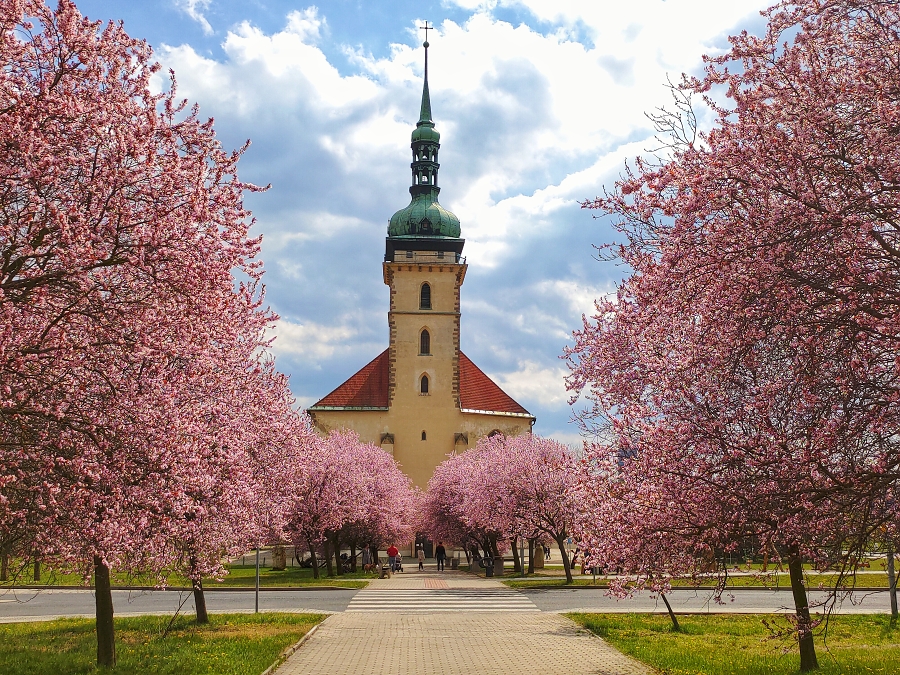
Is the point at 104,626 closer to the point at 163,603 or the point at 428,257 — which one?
the point at 163,603

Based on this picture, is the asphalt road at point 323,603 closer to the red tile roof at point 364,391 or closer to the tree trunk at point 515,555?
the tree trunk at point 515,555

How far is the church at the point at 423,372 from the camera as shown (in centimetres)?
6047

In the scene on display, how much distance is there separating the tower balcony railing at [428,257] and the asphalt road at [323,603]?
36.5 m

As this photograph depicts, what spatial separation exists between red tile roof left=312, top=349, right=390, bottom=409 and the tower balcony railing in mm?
7378

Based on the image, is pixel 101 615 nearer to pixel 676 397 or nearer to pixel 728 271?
pixel 676 397

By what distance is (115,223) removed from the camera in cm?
770

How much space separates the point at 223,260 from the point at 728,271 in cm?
491

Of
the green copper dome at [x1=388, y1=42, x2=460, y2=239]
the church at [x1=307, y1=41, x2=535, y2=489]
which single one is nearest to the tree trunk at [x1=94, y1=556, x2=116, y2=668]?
the church at [x1=307, y1=41, x2=535, y2=489]

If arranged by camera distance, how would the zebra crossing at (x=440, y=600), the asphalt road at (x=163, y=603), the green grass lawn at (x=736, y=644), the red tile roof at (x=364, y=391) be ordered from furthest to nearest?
the red tile roof at (x=364, y=391) < the asphalt road at (x=163, y=603) < the zebra crossing at (x=440, y=600) < the green grass lawn at (x=736, y=644)

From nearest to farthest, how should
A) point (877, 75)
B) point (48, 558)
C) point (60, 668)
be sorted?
point (877, 75)
point (48, 558)
point (60, 668)

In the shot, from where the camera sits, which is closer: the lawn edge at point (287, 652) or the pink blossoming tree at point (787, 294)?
the pink blossoming tree at point (787, 294)

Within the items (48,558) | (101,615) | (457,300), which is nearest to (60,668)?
(101,615)

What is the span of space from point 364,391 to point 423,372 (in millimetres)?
4444

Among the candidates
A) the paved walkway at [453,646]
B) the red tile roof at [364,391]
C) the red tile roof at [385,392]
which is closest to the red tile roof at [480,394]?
the red tile roof at [385,392]
